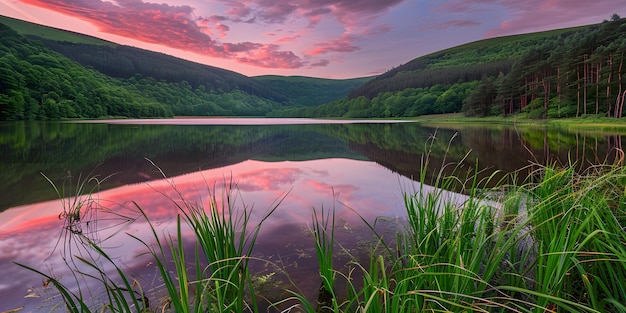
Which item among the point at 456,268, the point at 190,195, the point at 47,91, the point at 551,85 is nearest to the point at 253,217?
the point at 190,195

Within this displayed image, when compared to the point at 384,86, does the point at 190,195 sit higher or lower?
lower

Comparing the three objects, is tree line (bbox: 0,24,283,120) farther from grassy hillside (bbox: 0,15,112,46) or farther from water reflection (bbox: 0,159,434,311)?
water reflection (bbox: 0,159,434,311)

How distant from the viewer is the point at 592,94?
50.6 m

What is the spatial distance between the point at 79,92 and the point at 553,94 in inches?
5034

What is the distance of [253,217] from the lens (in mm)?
8039

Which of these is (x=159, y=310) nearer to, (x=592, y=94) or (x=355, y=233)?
(x=355, y=233)

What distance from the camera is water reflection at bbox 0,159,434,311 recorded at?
5203 mm

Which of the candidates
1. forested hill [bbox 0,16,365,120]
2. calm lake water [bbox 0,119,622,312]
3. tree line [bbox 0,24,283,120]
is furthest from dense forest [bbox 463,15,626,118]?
forested hill [bbox 0,16,365,120]

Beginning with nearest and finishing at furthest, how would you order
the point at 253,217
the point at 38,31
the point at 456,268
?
the point at 456,268 < the point at 253,217 < the point at 38,31

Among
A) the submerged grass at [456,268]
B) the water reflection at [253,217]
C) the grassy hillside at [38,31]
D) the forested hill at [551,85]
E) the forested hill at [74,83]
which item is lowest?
the water reflection at [253,217]

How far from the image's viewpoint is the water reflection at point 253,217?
5.20 metres

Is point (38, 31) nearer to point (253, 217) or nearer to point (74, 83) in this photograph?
point (74, 83)

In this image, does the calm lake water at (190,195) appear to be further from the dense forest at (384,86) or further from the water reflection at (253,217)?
the dense forest at (384,86)

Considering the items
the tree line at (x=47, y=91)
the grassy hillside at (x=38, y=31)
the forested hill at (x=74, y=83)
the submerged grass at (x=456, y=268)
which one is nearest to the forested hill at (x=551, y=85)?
the submerged grass at (x=456, y=268)
